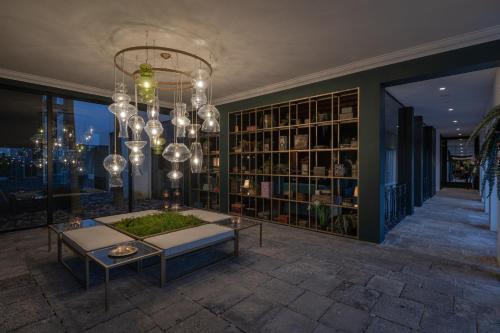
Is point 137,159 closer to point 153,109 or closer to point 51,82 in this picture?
point 153,109

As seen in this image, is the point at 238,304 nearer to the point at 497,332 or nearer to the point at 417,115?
the point at 497,332

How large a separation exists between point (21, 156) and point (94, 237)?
3528 mm

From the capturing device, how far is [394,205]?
18.1 ft

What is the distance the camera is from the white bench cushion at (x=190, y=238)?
2774mm

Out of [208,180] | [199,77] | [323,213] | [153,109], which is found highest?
[199,77]

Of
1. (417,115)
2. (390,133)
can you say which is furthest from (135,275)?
(417,115)

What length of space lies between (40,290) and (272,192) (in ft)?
13.4

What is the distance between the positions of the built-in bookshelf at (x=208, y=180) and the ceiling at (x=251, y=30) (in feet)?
9.76

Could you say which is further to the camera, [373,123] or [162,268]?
[373,123]

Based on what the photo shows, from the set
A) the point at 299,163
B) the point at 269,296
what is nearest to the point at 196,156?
the point at 269,296

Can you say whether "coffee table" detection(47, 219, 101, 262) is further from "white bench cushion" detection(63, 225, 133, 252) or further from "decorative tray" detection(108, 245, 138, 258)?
"decorative tray" detection(108, 245, 138, 258)

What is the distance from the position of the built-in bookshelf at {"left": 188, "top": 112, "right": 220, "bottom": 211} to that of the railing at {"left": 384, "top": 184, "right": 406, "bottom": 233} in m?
4.01

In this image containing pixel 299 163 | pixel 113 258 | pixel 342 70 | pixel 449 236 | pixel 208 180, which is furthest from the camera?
pixel 208 180

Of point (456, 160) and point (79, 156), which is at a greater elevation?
point (456, 160)
